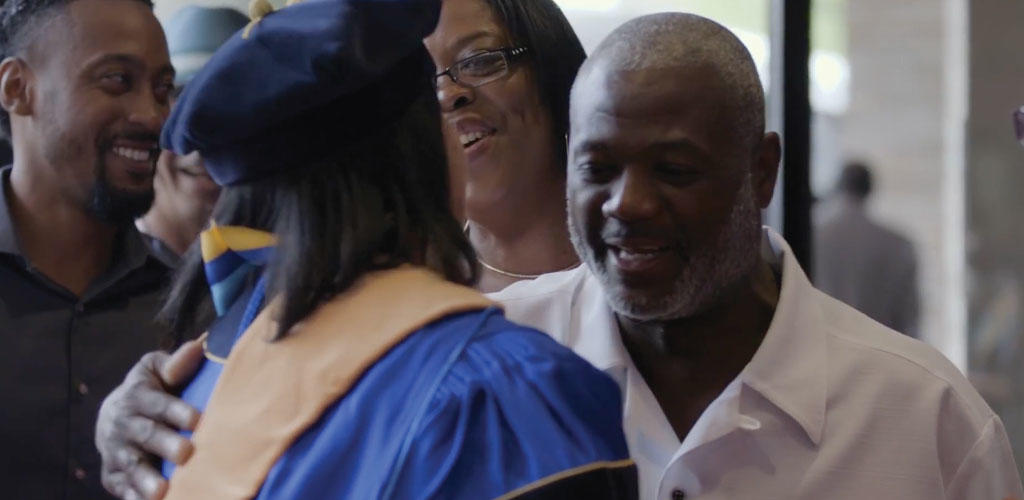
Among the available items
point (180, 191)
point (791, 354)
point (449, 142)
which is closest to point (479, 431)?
point (449, 142)

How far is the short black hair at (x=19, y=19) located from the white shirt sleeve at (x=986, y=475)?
1561mm

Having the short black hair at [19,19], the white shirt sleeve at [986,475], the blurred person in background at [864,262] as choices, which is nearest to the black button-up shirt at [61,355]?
the short black hair at [19,19]

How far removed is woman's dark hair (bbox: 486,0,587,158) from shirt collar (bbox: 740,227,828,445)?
2.43ft

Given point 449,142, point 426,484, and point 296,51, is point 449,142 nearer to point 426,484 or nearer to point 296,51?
point 296,51

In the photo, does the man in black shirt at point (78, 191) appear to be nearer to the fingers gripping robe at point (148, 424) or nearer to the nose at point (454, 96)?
the nose at point (454, 96)

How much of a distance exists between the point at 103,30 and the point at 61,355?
55 centimetres

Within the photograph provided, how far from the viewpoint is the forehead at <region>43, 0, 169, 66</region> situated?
7.75ft

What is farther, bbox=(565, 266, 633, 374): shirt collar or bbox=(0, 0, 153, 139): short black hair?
bbox=(0, 0, 153, 139): short black hair

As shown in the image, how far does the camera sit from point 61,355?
86.7 inches

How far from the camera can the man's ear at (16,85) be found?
240 cm

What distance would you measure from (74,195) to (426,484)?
4.31ft

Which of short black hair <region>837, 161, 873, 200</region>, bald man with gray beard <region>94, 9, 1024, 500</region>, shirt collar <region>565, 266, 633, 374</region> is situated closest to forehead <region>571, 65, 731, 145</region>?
bald man with gray beard <region>94, 9, 1024, 500</region>

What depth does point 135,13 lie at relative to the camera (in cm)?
242

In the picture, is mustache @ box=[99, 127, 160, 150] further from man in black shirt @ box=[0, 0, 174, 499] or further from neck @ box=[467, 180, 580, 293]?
neck @ box=[467, 180, 580, 293]
